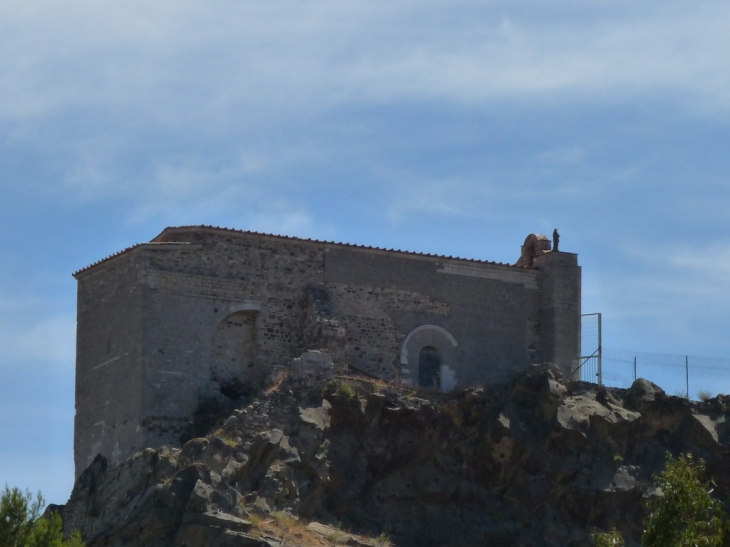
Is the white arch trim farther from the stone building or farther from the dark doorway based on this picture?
the dark doorway

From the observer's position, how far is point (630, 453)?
150 ft

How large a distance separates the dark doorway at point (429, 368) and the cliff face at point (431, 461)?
154 centimetres

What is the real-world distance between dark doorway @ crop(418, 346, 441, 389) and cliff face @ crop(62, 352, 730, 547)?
154cm

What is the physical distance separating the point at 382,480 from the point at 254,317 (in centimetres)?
538

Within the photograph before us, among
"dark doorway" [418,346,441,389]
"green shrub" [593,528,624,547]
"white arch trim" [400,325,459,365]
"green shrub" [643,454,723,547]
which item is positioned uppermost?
"white arch trim" [400,325,459,365]

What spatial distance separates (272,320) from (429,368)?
4.51 metres

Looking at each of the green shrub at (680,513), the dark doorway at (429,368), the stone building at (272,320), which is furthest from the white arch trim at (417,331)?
the green shrub at (680,513)

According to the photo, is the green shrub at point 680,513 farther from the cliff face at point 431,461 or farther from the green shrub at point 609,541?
the cliff face at point 431,461

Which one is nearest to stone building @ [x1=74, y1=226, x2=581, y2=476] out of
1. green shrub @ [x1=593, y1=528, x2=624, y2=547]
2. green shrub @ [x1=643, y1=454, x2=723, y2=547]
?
green shrub @ [x1=593, y1=528, x2=624, y2=547]

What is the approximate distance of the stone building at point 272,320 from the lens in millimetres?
44281

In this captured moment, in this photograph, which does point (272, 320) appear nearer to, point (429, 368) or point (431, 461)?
point (429, 368)

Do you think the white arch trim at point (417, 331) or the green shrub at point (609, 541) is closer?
the green shrub at point (609, 541)

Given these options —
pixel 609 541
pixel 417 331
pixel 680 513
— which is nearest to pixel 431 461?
pixel 417 331

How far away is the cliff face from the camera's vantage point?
41219 mm
